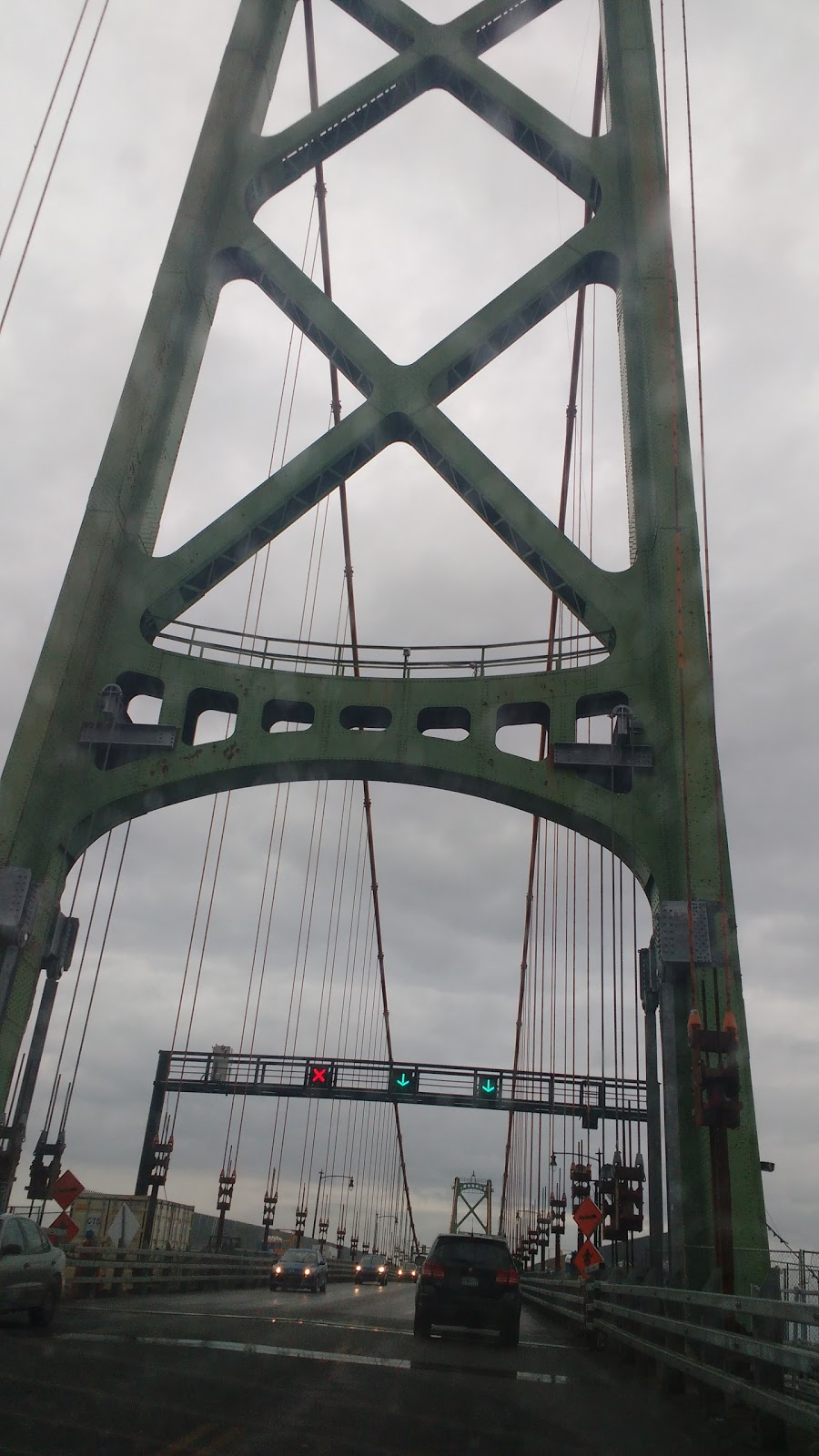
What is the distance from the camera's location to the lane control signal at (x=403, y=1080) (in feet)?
144

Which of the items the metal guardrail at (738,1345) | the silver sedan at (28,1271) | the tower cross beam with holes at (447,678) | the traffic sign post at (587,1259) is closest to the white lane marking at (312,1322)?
the traffic sign post at (587,1259)

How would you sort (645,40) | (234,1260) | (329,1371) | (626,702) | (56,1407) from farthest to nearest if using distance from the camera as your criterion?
(234,1260), (645,40), (626,702), (329,1371), (56,1407)

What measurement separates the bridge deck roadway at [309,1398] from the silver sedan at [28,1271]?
315 mm

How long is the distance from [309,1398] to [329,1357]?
3.35 meters

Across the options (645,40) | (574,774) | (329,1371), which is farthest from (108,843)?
(645,40)

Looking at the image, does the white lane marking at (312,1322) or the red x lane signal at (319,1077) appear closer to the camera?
the white lane marking at (312,1322)

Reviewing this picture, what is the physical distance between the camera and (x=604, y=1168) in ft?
73.1

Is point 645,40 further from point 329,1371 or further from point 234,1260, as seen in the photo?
point 234,1260

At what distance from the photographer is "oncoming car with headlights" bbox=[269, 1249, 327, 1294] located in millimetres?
31125

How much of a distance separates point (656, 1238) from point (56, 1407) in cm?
934

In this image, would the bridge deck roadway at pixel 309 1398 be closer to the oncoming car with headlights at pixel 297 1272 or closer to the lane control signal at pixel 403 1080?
the oncoming car with headlights at pixel 297 1272

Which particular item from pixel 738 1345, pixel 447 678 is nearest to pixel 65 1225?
pixel 447 678

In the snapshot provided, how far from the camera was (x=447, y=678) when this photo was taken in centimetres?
1705

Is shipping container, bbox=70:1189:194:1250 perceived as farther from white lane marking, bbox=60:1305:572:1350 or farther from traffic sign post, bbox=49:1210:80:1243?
white lane marking, bbox=60:1305:572:1350
